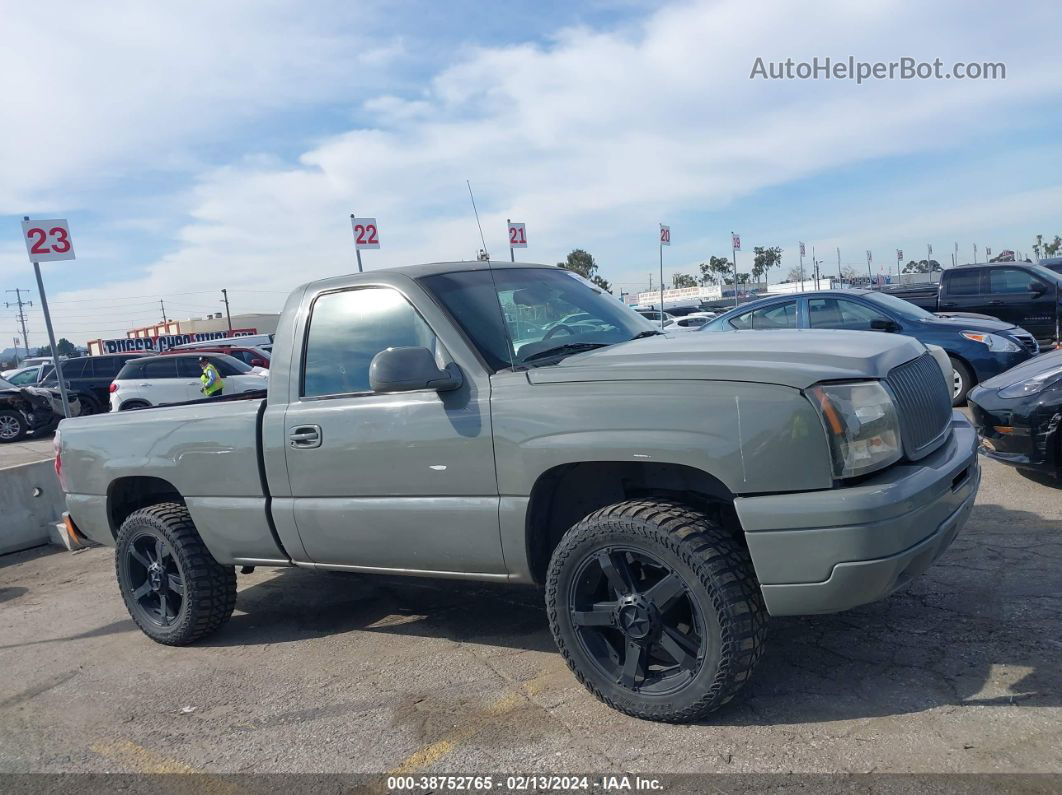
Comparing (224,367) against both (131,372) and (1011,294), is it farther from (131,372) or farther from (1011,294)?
(1011,294)

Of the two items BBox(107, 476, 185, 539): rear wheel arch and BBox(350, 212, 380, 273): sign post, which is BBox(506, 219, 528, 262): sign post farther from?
BBox(107, 476, 185, 539): rear wheel arch

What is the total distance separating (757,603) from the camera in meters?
3.19

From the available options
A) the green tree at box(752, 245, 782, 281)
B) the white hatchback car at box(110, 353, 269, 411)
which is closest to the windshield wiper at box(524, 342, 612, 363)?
the white hatchback car at box(110, 353, 269, 411)

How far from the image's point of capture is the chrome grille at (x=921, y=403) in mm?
3248

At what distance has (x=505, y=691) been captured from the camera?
379 cm

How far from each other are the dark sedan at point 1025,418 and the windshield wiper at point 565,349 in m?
3.54

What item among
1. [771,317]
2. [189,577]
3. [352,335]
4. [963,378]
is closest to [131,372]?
[771,317]

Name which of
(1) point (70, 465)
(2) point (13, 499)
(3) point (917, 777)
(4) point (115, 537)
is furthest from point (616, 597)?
(2) point (13, 499)

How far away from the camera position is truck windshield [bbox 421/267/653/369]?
390 cm

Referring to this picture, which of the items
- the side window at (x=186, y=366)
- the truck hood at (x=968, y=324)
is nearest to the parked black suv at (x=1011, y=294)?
the truck hood at (x=968, y=324)

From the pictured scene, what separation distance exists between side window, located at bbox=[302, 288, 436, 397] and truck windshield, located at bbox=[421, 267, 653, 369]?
0.20 meters

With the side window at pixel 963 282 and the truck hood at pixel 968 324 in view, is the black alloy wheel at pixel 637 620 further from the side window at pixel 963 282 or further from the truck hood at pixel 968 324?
the side window at pixel 963 282

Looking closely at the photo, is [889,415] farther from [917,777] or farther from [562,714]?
[562,714]

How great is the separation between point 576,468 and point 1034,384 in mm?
4248
